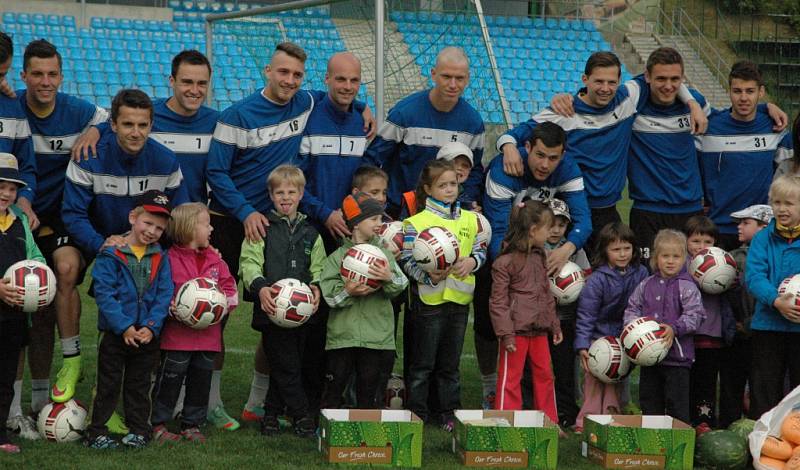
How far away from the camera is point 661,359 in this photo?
661cm

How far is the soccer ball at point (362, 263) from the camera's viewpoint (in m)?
6.31

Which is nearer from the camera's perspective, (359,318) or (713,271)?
(359,318)

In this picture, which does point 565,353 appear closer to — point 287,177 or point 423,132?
point 423,132

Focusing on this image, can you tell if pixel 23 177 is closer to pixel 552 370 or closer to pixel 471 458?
pixel 471 458

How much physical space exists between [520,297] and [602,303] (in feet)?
1.99

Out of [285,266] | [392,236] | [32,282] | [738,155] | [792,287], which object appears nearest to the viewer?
[32,282]

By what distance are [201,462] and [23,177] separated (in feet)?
7.24

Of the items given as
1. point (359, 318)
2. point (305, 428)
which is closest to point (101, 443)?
point (305, 428)

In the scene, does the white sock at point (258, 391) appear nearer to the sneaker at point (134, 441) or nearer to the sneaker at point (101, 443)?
the sneaker at point (134, 441)

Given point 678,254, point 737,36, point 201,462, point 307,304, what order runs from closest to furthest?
1. point 201,462
2. point 307,304
3. point 678,254
4. point 737,36

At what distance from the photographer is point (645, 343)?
6555 millimetres

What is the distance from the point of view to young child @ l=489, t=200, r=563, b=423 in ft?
22.2

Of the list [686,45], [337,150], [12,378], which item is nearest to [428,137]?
[337,150]

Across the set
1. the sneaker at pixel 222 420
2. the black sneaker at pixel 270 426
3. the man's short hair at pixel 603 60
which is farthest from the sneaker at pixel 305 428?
the man's short hair at pixel 603 60
